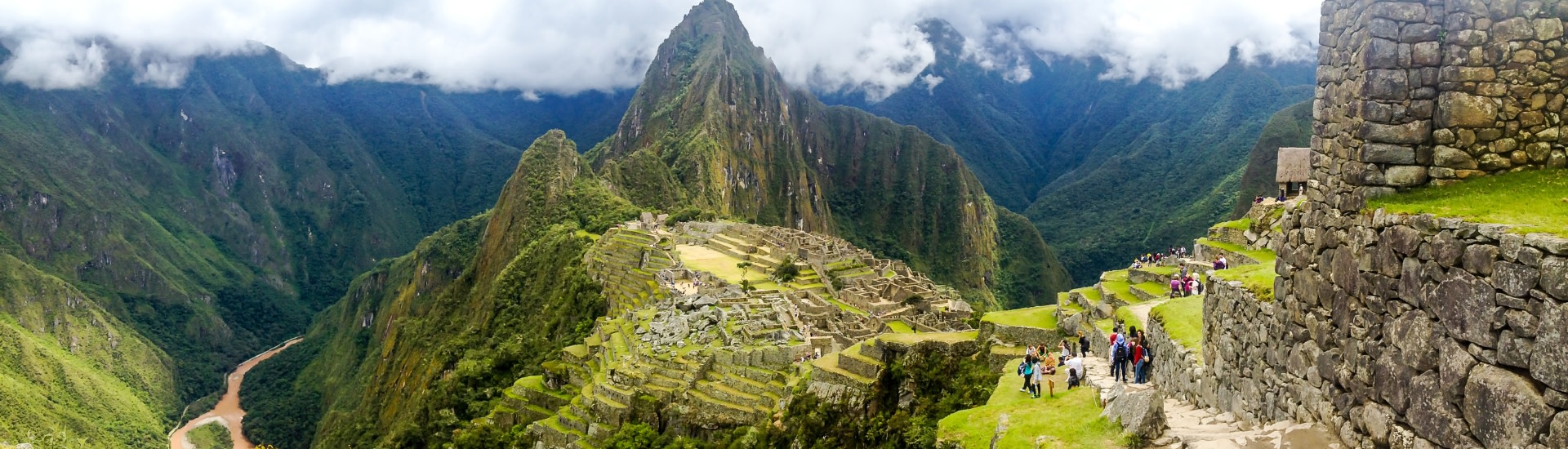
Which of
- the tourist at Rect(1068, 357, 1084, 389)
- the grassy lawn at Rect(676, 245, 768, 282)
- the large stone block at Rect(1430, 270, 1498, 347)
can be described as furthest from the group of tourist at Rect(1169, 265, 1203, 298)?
the grassy lawn at Rect(676, 245, 768, 282)

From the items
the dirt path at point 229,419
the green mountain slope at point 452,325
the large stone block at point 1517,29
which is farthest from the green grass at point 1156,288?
the dirt path at point 229,419

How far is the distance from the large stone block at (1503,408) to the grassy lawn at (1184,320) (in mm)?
6767

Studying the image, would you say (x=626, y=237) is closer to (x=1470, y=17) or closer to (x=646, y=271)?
(x=646, y=271)

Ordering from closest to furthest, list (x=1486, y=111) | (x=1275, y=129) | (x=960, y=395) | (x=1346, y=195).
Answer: (x=1486, y=111) < (x=1346, y=195) < (x=960, y=395) < (x=1275, y=129)

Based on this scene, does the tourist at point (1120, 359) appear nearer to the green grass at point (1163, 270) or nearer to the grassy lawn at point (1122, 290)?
the grassy lawn at point (1122, 290)

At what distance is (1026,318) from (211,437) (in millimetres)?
131705

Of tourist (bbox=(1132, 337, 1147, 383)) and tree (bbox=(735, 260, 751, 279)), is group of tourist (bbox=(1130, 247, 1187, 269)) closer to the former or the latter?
tourist (bbox=(1132, 337, 1147, 383))

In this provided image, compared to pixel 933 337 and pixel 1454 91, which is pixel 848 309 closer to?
pixel 933 337

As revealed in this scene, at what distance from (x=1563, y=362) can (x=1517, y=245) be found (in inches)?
31.9

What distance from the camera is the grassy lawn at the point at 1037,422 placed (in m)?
12.5

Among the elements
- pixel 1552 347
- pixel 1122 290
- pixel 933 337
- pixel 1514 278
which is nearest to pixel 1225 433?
pixel 1514 278

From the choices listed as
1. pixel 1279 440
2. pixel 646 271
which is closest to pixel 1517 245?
pixel 1279 440

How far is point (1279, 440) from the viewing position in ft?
30.0

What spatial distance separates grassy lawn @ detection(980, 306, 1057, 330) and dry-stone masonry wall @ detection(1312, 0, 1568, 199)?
15.9 meters
